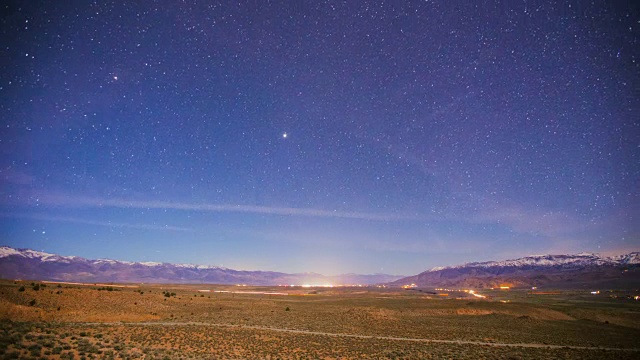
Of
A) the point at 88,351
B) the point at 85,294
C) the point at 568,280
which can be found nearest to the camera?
the point at 88,351

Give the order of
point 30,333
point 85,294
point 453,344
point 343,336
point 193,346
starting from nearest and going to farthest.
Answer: point 30,333
point 193,346
point 453,344
point 343,336
point 85,294

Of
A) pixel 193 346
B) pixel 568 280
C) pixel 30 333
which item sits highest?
pixel 30 333

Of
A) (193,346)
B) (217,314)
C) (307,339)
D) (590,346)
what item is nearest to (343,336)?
(307,339)

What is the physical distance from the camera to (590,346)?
96.6ft

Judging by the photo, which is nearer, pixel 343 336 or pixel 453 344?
pixel 453 344

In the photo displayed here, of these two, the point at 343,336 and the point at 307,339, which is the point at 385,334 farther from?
the point at 307,339

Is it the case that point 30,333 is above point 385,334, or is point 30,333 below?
above

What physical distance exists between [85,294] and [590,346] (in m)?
55.0

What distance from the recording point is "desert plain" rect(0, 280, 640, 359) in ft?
69.3

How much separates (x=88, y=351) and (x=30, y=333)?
15.7ft

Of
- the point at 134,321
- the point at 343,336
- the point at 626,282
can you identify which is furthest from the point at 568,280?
the point at 134,321

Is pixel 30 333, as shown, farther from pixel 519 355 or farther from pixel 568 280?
pixel 568 280

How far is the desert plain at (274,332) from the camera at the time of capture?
69.3ft

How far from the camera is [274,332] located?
1242 inches
